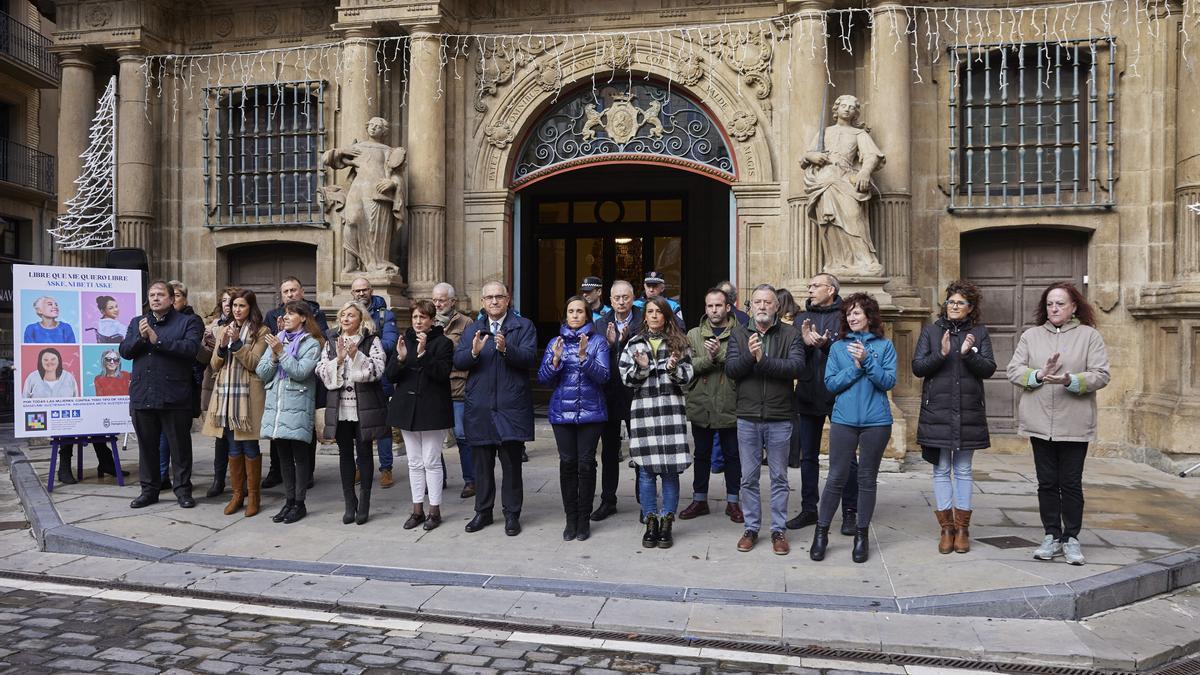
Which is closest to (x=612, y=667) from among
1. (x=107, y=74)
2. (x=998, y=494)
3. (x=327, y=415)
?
(x=327, y=415)

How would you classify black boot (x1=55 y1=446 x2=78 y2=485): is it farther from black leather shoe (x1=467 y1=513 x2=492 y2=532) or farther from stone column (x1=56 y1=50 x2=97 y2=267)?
stone column (x1=56 y1=50 x2=97 y2=267)

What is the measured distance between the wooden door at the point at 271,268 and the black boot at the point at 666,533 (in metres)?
8.43

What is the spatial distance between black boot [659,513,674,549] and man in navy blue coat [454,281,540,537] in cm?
116

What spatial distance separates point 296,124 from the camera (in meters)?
13.7

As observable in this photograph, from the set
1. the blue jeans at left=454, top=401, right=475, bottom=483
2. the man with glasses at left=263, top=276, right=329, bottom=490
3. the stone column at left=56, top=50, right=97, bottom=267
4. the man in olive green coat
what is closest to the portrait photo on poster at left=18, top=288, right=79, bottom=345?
the man with glasses at left=263, top=276, right=329, bottom=490

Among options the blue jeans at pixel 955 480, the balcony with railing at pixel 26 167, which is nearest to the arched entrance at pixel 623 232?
the blue jeans at pixel 955 480

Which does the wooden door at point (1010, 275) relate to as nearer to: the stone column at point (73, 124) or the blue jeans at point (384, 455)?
the blue jeans at point (384, 455)

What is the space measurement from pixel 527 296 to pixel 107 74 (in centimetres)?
717

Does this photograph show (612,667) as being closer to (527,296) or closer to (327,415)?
(327,415)

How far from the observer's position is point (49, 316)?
9.02 metres

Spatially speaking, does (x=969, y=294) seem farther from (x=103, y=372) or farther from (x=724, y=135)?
(x=103, y=372)

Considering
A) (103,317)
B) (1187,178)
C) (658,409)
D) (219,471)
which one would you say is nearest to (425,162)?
(103,317)

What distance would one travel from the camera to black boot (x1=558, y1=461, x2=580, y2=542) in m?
7.25

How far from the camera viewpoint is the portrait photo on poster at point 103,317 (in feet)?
30.2
